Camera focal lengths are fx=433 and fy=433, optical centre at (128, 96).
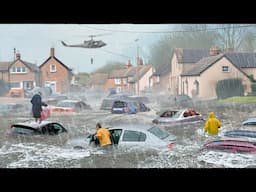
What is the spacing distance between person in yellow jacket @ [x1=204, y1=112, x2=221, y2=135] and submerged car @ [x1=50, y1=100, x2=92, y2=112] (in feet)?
4.08

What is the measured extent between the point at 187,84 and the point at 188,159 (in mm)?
808

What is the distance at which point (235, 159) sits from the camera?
436cm

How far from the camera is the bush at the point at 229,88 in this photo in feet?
14.8

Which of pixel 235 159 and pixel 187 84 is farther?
pixel 187 84

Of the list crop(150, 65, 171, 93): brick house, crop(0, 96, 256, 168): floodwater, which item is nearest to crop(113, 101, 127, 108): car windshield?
crop(0, 96, 256, 168): floodwater

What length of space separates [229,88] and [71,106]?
168cm

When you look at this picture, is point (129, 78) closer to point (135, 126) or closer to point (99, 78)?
point (99, 78)

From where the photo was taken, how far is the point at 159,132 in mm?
4480

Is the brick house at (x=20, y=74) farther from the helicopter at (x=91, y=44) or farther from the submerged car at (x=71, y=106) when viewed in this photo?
the helicopter at (x=91, y=44)

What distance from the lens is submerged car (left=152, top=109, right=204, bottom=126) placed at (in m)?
4.52

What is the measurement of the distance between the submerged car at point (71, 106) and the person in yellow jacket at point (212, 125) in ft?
4.08

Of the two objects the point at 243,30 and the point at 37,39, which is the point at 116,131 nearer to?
the point at 37,39

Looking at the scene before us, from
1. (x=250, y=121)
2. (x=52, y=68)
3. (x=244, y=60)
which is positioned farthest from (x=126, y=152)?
(x=244, y=60)
